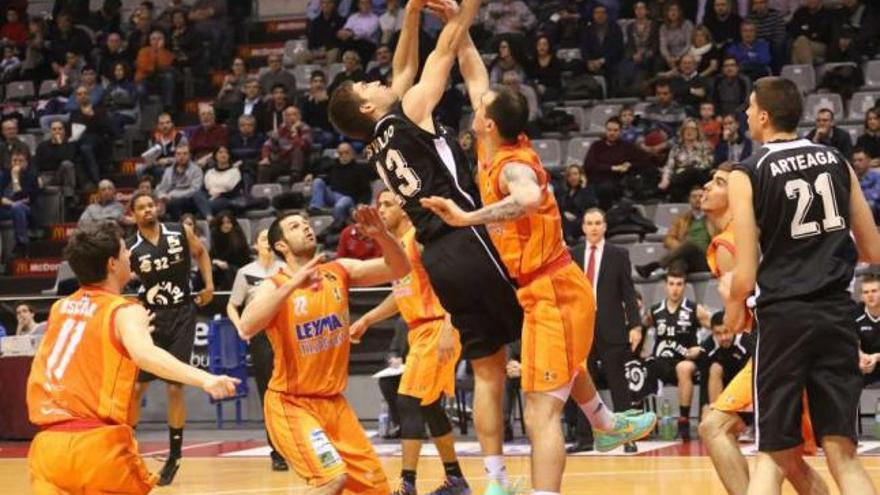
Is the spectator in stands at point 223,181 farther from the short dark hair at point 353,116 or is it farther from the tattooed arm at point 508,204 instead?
the tattooed arm at point 508,204

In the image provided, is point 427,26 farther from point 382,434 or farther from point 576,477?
point 576,477

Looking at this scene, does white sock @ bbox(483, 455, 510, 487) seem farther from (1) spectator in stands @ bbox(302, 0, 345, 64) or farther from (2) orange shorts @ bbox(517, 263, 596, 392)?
(1) spectator in stands @ bbox(302, 0, 345, 64)

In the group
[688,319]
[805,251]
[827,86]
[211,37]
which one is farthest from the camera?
[211,37]

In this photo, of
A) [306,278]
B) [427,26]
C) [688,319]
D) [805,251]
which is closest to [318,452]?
[306,278]

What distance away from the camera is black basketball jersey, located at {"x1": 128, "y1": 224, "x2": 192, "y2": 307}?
1227 centimetres

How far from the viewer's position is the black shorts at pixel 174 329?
12219 millimetres

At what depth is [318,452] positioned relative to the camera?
7.38 meters

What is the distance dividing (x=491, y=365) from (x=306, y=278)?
4.22ft

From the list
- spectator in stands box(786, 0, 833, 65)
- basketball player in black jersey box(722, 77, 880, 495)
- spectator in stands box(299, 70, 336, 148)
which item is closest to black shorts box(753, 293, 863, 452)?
basketball player in black jersey box(722, 77, 880, 495)

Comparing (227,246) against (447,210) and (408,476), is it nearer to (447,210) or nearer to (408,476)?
(408,476)

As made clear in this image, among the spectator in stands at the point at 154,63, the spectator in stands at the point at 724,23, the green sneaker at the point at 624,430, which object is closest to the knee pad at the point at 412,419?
the green sneaker at the point at 624,430

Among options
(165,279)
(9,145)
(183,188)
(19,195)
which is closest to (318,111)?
(183,188)

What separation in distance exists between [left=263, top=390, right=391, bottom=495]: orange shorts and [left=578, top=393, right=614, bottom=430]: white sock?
131cm

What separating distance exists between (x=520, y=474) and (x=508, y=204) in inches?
178
